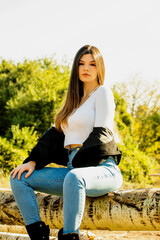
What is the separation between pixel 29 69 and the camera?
16.8m

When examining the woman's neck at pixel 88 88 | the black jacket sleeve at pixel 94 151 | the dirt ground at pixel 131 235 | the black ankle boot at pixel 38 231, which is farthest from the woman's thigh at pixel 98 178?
the dirt ground at pixel 131 235

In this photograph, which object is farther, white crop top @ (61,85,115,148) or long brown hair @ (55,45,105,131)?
long brown hair @ (55,45,105,131)

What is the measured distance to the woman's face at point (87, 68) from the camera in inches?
114

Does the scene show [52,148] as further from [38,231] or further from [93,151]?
[38,231]

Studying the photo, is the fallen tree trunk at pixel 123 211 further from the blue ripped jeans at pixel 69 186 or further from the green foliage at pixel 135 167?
the green foliage at pixel 135 167

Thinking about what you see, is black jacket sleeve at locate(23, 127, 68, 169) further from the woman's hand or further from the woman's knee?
the woman's knee

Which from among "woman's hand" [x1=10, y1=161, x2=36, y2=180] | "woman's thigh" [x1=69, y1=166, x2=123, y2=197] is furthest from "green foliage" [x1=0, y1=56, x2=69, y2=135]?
"woman's thigh" [x1=69, y1=166, x2=123, y2=197]

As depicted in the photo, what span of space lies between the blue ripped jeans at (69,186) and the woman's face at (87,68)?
2.81 feet

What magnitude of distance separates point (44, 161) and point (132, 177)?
345 inches

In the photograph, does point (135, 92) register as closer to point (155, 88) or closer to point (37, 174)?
point (155, 88)

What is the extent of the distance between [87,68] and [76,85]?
0.90ft

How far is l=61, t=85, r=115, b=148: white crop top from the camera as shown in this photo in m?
2.51

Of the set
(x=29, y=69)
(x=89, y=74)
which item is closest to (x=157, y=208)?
(x=89, y=74)

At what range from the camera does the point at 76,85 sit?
308 centimetres
